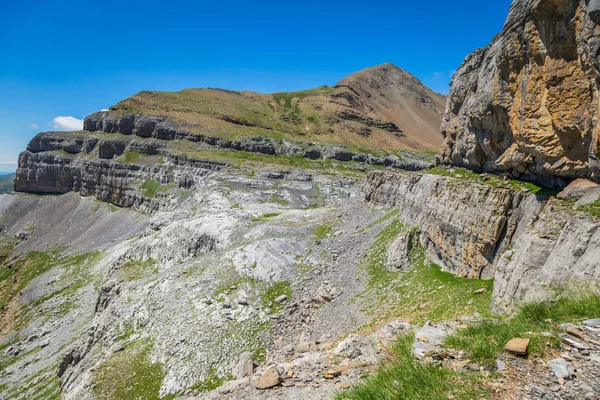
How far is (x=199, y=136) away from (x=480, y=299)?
148 metres

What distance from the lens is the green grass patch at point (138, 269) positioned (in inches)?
1925

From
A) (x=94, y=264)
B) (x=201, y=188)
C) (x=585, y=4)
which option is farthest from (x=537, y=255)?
(x=201, y=188)

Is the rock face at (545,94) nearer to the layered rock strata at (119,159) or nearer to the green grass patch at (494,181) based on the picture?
the green grass patch at (494,181)

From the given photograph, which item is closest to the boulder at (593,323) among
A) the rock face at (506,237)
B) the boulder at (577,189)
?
the rock face at (506,237)

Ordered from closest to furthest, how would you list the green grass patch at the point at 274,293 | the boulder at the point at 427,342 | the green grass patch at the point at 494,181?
the boulder at the point at 427,342, the green grass patch at the point at 494,181, the green grass patch at the point at 274,293

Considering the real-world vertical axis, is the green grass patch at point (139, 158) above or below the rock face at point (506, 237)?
above

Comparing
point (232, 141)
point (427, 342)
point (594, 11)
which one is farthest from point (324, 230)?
point (232, 141)

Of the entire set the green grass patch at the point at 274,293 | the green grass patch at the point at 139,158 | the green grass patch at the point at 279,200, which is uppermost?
the green grass patch at the point at 139,158

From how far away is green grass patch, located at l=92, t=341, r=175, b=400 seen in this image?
968 inches

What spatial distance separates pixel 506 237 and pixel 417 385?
16.4 meters

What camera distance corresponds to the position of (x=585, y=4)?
Result: 13.7 metres

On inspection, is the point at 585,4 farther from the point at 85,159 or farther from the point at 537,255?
the point at 85,159

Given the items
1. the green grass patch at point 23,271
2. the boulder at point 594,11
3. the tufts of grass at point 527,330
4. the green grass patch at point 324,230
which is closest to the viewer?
the tufts of grass at point 527,330

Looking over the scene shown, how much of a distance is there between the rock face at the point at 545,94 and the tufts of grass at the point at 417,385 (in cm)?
1279
